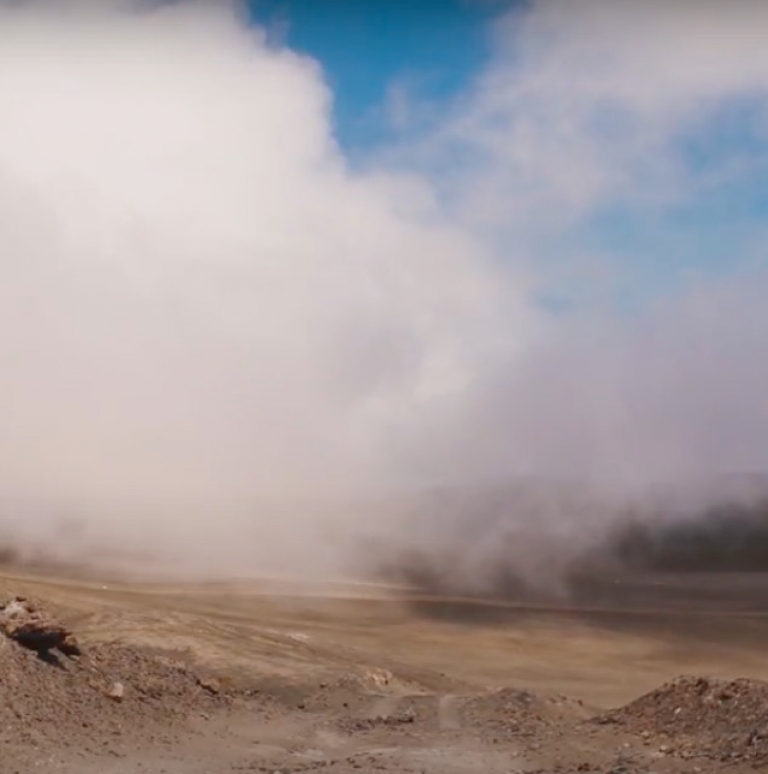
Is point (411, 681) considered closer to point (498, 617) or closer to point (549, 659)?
point (549, 659)

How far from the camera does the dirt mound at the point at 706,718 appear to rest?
10961mm

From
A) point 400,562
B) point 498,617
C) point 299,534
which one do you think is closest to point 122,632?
point 498,617

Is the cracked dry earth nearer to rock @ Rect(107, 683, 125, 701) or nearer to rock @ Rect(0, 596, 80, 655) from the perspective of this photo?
rock @ Rect(107, 683, 125, 701)

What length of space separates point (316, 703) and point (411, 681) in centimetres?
359

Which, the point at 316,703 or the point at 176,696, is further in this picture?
the point at 316,703

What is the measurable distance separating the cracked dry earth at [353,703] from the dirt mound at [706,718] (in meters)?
0.02

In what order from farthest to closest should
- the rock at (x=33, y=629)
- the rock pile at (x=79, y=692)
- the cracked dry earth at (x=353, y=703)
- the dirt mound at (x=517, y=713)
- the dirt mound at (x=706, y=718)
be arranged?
1. the rock at (x=33, y=629)
2. the dirt mound at (x=517, y=713)
3. the rock pile at (x=79, y=692)
4. the cracked dry earth at (x=353, y=703)
5. the dirt mound at (x=706, y=718)

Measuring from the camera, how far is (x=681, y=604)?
35.2m

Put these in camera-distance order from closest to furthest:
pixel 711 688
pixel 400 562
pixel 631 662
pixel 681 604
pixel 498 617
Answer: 1. pixel 711 688
2. pixel 631 662
3. pixel 498 617
4. pixel 681 604
5. pixel 400 562

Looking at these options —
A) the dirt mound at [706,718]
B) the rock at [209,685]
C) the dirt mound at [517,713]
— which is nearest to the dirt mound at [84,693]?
the rock at [209,685]

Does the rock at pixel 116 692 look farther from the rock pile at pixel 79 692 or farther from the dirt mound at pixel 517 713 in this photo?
the dirt mound at pixel 517 713

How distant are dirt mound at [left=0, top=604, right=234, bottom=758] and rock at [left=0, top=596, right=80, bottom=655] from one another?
0.04 feet

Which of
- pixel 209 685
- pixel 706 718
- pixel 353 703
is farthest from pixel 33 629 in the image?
pixel 706 718

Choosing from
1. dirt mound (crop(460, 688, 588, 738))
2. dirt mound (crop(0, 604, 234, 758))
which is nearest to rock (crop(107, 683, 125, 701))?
dirt mound (crop(0, 604, 234, 758))
